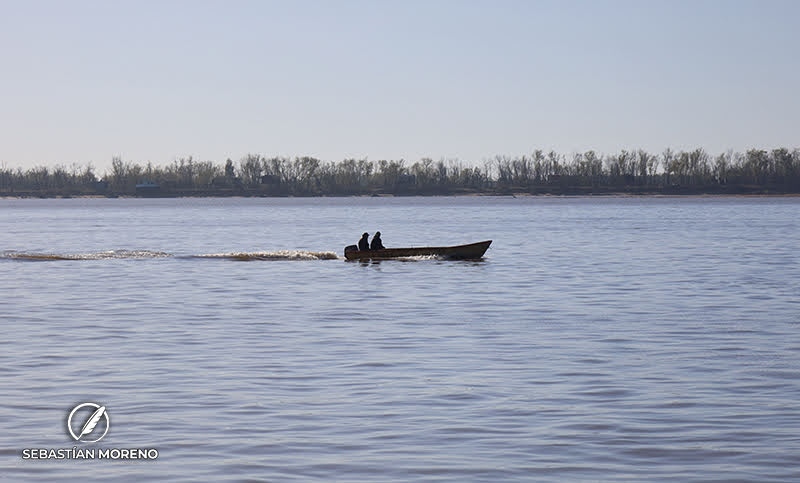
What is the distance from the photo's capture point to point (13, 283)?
1519 inches

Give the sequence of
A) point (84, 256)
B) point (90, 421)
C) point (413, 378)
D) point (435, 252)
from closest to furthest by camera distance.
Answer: point (90, 421) < point (413, 378) < point (435, 252) < point (84, 256)

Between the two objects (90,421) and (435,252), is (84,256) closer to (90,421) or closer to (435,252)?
(435,252)

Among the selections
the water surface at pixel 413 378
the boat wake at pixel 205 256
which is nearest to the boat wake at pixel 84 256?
the boat wake at pixel 205 256

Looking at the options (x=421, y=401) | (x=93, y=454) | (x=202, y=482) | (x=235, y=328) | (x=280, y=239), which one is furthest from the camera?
(x=280, y=239)

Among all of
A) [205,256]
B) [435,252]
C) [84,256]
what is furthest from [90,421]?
[84,256]

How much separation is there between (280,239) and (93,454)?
66895 millimetres

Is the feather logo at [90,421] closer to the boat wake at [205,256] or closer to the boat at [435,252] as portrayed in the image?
the boat at [435,252]

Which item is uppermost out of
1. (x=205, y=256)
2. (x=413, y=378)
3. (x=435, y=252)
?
(x=413, y=378)

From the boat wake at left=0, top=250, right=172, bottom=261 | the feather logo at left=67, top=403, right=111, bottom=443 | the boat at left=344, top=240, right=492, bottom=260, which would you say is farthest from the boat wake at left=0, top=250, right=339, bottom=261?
the feather logo at left=67, top=403, right=111, bottom=443

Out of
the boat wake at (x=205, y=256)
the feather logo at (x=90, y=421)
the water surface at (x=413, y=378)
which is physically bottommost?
the boat wake at (x=205, y=256)

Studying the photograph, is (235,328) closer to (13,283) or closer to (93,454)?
(93,454)

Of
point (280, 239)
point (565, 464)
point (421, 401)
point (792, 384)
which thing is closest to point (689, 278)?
point (792, 384)

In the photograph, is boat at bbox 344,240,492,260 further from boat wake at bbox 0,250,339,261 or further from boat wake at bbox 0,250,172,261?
boat wake at bbox 0,250,172,261

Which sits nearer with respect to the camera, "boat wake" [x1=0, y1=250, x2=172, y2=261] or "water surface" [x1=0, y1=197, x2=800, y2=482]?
"water surface" [x1=0, y1=197, x2=800, y2=482]
